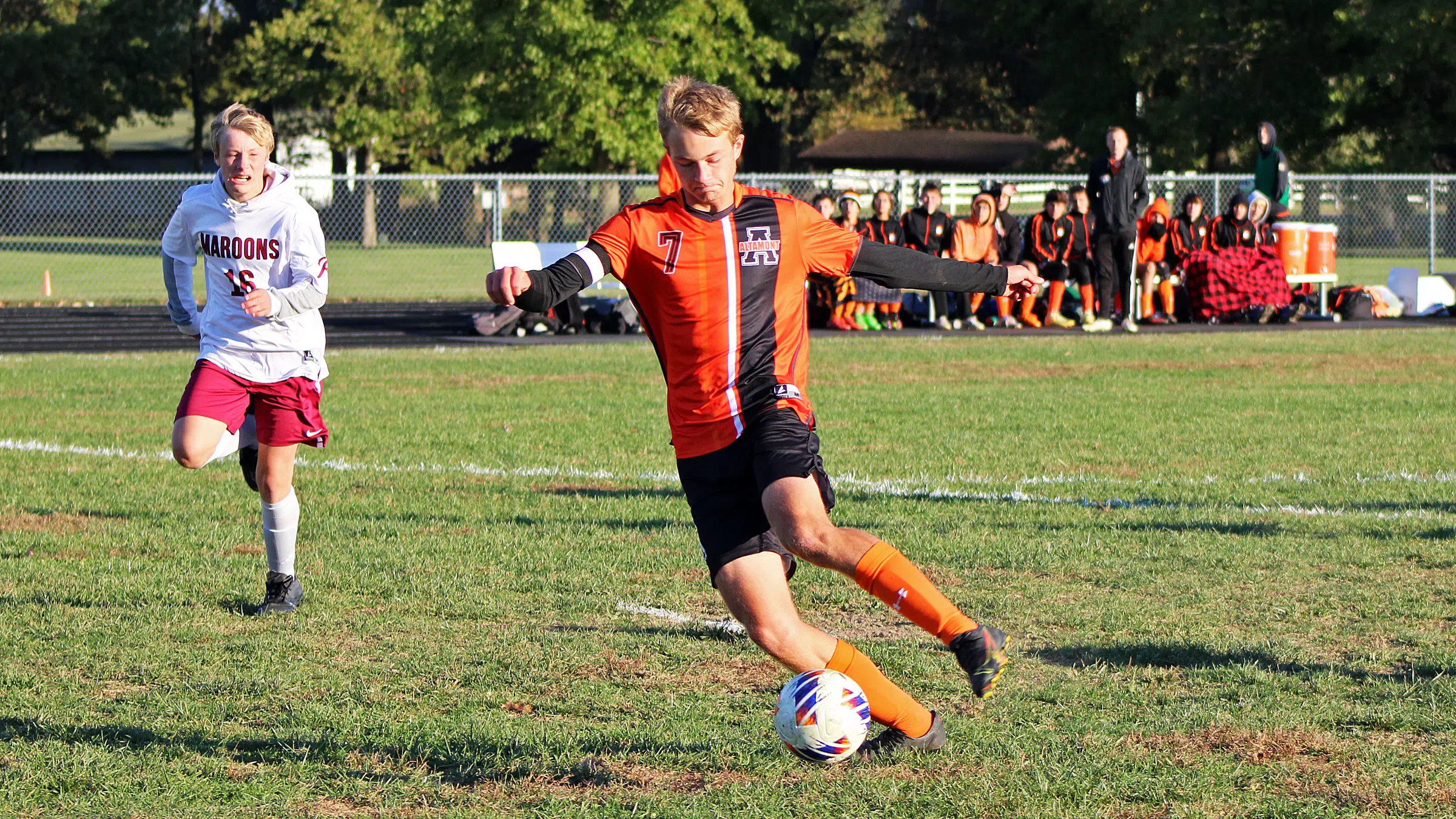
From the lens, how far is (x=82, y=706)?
470 centimetres

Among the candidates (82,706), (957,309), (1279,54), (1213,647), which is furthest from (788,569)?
(1279,54)

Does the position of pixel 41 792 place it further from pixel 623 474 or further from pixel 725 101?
pixel 623 474

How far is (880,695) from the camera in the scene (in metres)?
4.09

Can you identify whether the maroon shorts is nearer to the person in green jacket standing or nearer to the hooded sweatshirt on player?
the hooded sweatshirt on player

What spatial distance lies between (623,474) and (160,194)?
46.2 metres

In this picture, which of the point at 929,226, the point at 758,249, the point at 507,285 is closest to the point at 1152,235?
the point at 929,226

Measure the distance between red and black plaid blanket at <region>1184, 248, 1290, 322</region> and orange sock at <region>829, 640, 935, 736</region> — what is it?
682 inches

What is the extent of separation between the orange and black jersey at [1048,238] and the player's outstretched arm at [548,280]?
15.5 m

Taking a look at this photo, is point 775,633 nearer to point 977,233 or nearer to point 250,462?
point 250,462

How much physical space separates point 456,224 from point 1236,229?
2697cm

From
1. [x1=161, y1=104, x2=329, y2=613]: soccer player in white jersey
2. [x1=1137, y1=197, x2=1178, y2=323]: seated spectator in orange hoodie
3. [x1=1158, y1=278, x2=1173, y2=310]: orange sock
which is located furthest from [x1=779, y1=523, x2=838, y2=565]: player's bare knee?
[x1=1158, y1=278, x2=1173, y2=310]: orange sock

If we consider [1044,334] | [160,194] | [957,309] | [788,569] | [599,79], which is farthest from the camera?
[160,194]

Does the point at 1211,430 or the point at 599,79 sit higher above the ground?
the point at 599,79

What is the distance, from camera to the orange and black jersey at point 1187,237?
19.7 m
